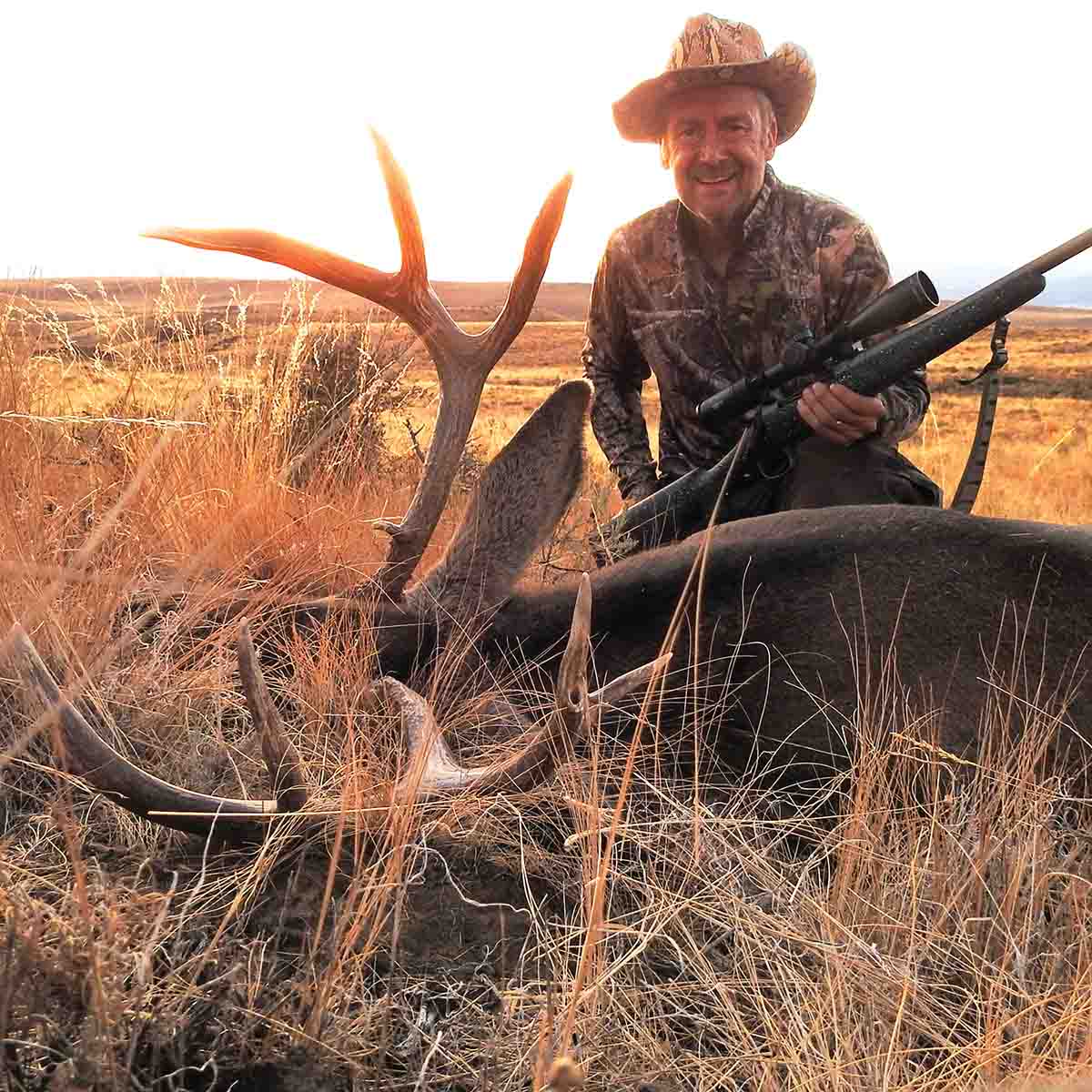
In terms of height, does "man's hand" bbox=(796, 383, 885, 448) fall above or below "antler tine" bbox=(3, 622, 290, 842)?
above

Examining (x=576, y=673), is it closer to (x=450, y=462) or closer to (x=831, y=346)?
(x=450, y=462)

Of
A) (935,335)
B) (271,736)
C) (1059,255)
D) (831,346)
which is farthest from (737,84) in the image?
(271,736)

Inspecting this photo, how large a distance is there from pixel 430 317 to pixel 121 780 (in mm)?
1585

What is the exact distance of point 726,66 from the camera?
4.24 metres

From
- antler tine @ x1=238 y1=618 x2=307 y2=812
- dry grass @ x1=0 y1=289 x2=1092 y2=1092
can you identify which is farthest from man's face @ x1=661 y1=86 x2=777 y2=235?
antler tine @ x1=238 y1=618 x2=307 y2=812

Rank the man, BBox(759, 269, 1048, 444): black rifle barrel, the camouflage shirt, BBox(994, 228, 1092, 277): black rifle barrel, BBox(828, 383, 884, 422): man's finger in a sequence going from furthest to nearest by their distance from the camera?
the camouflage shirt, the man, BBox(828, 383, 884, 422): man's finger, BBox(759, 269, 1048, 444): black rifle barrel, BBox(994, 228, 1092, 277): black rifle barrel

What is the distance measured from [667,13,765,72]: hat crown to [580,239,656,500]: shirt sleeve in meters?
0.83

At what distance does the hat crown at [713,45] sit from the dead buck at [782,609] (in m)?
1.80

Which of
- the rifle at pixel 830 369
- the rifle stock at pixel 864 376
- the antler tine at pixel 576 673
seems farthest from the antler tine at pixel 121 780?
the rifle stock at pixel 864 376

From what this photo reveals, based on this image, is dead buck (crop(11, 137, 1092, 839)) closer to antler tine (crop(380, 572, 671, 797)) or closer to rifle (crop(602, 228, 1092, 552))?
antler tine (crop(380, 572, 671, 797))

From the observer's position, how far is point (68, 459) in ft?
13.1

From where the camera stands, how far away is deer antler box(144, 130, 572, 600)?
2.86m

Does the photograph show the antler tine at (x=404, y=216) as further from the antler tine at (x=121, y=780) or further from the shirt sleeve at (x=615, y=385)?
the shirt sleeve at (x=615, y=385)

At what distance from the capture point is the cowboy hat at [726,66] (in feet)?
14.0
